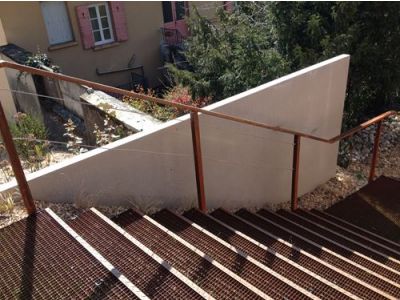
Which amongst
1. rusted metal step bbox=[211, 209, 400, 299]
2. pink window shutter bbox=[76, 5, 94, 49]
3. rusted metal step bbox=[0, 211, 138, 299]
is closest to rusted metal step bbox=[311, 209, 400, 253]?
rusted metal step bbox=[211, 209, 400, 299]

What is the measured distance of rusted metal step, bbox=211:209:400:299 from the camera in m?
3.14

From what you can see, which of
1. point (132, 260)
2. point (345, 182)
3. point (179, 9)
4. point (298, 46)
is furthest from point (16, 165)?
point (179, 9)

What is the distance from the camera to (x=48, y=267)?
2.59 meters

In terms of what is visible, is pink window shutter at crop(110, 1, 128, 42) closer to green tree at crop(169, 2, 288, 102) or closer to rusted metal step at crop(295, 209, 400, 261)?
green tree at crop(169, 2, 288, 102)

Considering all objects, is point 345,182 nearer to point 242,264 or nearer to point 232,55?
point 232,55

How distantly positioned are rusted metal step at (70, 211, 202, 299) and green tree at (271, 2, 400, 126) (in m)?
4.66

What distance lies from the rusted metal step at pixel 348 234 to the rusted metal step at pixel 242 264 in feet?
Result: 5.38

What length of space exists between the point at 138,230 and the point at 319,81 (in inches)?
125

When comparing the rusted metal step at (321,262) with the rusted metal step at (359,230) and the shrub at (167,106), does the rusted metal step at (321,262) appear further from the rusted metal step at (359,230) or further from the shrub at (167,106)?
the shrub at (167,106)

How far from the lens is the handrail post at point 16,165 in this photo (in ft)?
9.09

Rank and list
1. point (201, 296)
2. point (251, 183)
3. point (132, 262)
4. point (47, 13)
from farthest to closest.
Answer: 1. point (47, 13)
2. point (251, 183)
3. point (132, 262)
4. point (201, 296)

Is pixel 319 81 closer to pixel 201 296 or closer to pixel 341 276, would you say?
pixel 341 276

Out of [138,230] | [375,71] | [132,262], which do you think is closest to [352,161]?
[375,71]

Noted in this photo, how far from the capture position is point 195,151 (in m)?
3.81
